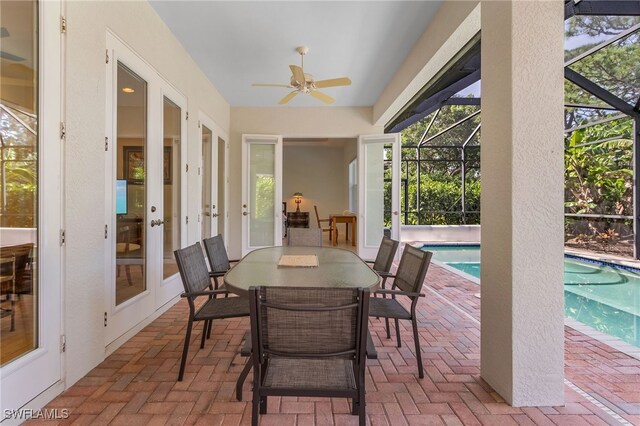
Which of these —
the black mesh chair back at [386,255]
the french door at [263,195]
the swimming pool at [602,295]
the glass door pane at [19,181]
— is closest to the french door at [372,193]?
the french door at [263,195]

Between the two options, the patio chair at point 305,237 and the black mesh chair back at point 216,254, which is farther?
the patio chair at point 305,237

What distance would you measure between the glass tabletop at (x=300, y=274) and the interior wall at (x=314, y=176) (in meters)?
7.98

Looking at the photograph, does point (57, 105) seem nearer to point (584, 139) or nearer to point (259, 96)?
point (259, 96)

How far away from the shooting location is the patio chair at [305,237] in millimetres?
3354

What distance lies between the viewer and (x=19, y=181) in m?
1.61

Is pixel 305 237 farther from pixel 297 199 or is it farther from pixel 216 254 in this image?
pixel 297 199

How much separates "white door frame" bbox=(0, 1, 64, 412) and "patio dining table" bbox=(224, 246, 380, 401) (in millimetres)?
968

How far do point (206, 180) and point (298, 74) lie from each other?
85.6 inches

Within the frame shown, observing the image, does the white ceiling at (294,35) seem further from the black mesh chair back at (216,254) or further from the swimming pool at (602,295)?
the swimming pool at (602,295)

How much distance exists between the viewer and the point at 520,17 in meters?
1.69

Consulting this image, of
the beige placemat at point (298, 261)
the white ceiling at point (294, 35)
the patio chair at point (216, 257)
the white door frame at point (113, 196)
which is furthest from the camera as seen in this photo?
the white ceiling at point (294, 35)

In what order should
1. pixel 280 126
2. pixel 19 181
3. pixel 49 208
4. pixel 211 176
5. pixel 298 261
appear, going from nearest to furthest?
pixel 19 181
pixel 49 208
pixel 298 261
pixel 211 176
pixel 280 126

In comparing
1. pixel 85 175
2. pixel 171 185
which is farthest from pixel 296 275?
pixel 171 185

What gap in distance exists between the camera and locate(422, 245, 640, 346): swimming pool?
3195mm
